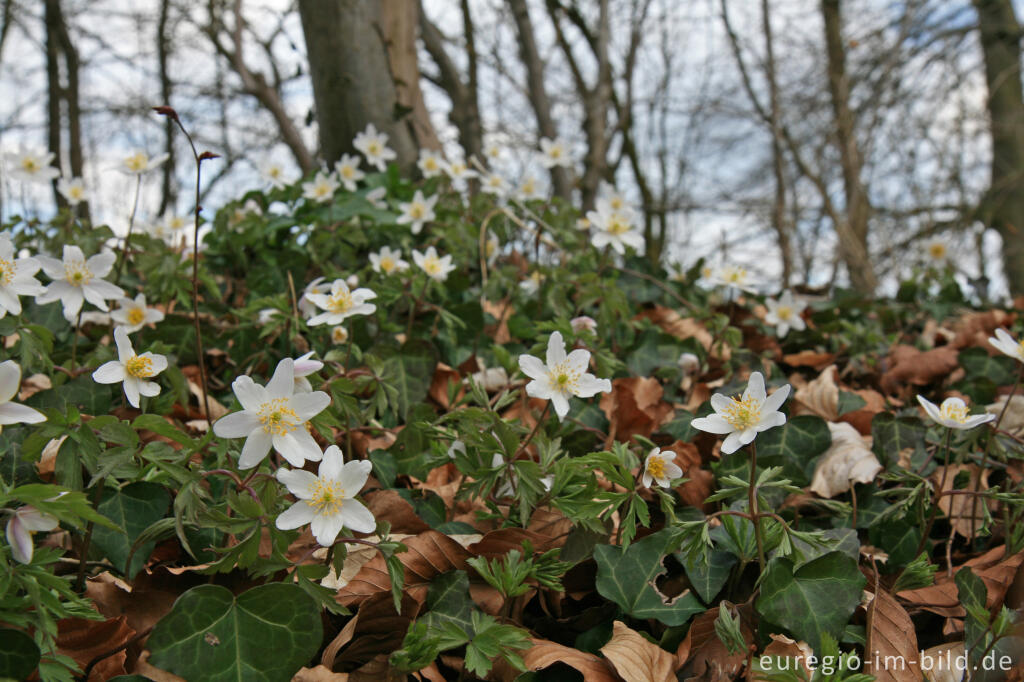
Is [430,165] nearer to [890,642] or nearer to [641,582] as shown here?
[641,582]

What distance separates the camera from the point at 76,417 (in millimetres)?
1161

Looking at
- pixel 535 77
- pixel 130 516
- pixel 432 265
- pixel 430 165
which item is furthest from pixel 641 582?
pixel 535 77

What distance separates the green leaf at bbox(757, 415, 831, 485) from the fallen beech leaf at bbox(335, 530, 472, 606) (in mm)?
850

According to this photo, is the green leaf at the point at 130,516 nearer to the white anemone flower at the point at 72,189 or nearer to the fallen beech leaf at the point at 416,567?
the fallen beech leaf at the point at 416,567

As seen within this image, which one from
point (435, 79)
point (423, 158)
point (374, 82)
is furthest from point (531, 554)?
point (435, 79)

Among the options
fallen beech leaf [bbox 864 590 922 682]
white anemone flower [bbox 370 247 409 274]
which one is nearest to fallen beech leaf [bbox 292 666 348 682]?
fallen beech leaf [bbox 864 590 922 682]

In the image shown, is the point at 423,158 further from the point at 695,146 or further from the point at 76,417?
the point at 695,146

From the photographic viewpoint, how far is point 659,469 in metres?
1.34

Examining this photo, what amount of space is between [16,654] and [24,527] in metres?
0.17

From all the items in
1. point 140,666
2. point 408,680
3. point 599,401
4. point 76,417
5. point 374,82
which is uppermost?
point 374,82

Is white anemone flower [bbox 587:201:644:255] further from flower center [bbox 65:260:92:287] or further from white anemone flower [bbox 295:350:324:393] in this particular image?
flower center [bbox 65:260:92:287]

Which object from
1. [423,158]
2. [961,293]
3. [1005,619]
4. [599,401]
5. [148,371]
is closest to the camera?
[1005,619]

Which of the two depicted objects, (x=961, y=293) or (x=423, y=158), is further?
(x=961, y=293)

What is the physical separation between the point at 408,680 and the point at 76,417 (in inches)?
27.9
